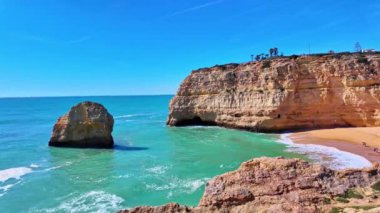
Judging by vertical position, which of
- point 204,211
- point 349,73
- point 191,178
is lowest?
point 191,178

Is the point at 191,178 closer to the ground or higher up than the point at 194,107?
closer to the ground

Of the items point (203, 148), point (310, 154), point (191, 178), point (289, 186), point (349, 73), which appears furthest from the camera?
point (349, 73)

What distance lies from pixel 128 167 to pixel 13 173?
25.8 feet

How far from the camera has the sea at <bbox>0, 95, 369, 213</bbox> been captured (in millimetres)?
16078

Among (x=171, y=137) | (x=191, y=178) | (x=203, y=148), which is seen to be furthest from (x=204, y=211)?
(x=171, y=137)

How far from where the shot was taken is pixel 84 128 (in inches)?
1200

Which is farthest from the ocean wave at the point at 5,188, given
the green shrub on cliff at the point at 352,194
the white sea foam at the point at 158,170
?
the green shrub on cliff at the point at 352,194

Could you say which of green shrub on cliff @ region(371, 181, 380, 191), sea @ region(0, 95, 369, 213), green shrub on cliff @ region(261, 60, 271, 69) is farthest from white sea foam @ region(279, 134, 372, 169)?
green shrub on cliff @ region(261, 60, 271, 69)

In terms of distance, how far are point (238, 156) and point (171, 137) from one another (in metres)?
13.9

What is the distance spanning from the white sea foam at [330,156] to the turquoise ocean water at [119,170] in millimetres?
1422

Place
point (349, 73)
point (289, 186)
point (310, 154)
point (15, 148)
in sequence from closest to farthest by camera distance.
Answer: point (289, 186) < point (310, 154) < point (15, 148) < point (349, 73)

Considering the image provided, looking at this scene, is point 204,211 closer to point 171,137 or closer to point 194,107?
point 171,137

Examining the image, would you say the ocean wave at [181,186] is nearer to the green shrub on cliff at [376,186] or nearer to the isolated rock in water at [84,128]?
the green shrub on cliff at [376,186]

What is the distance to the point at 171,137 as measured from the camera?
125 ft
